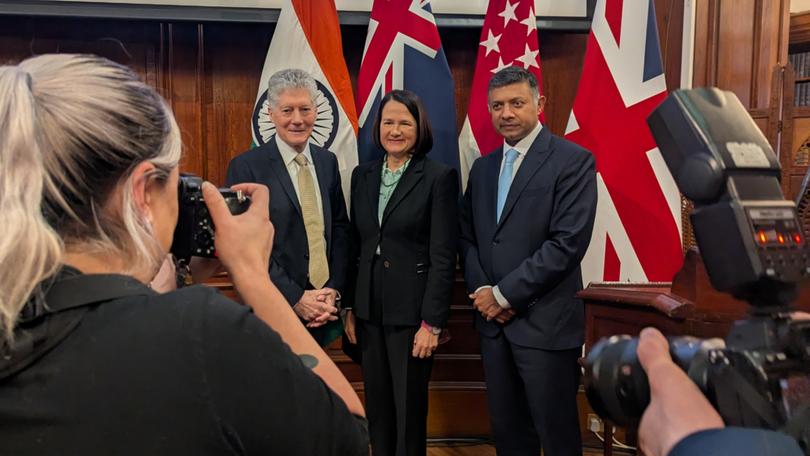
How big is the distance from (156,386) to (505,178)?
2.01 m

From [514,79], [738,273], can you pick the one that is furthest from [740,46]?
[738,273]

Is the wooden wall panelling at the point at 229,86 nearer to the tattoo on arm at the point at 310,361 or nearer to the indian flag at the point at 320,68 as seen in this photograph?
the indian flag at the point at 320,68

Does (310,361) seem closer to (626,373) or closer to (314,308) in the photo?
(626,373)

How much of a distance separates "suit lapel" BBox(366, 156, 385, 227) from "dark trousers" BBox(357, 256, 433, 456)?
0.24 meters

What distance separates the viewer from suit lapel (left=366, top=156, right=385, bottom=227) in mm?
2520

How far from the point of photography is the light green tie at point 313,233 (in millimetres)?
2453

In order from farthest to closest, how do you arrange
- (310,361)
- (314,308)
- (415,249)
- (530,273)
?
(415,249), (314,308), (530,273), (310,361)

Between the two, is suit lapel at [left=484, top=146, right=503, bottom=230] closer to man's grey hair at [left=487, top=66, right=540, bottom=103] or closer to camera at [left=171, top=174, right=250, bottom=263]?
man's grey hair at [left=487, top=66, right=540, bottom=103]

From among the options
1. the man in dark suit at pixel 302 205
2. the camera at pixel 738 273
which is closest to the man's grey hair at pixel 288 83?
the man in dark suit at pixel 302 205

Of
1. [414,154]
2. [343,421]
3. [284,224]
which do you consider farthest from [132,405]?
[414,154]

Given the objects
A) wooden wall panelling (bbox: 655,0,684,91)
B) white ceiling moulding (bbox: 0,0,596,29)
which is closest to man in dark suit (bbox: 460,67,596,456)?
white ceiling moulding (bbox: 0,0,596,29)

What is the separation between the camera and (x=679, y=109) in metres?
0.70

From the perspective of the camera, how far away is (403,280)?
96.2 inches

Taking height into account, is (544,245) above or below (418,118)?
below
